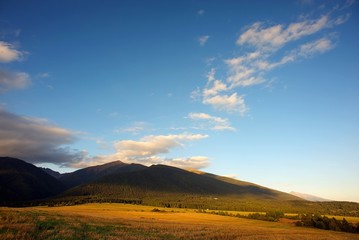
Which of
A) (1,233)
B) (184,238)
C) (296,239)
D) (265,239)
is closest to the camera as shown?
(1,233)

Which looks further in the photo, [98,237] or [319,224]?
[319,224]

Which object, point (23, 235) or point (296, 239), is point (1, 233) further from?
point (296, 239)

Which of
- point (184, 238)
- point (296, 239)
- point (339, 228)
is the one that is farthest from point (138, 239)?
point (339, 228)

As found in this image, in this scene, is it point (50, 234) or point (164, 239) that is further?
point (164, 239)

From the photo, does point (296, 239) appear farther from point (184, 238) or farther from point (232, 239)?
point (184, 238)

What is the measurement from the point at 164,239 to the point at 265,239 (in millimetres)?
17264

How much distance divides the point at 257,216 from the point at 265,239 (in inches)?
4117

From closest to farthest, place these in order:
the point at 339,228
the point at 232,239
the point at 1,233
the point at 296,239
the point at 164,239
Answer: the point at 1,233 → the point at 164,239 → the point at 232,239 → the point at 296,239 → the point at 339,228

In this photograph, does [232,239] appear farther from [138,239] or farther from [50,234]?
[50,234]

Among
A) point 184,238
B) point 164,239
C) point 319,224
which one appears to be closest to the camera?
point 164,239

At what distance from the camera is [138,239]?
29531 mm

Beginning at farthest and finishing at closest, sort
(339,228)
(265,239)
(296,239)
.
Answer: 1. (339,228)
2. (296,239)
3. (265,239)

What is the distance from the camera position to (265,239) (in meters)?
42.1

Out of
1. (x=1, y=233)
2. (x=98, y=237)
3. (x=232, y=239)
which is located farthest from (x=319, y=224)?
(x=1, y=233)
